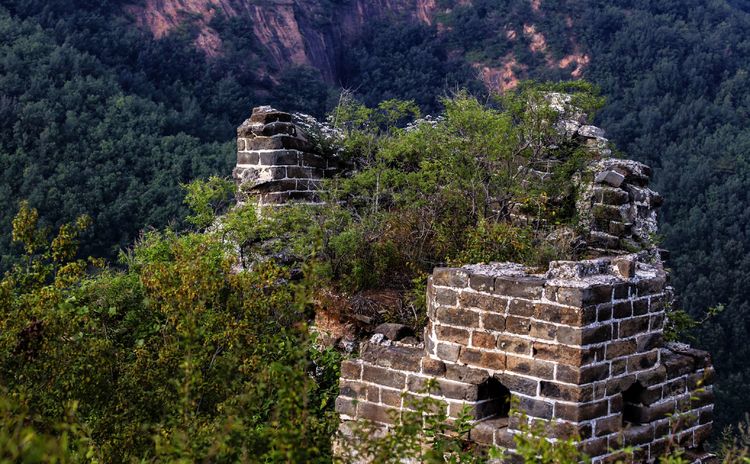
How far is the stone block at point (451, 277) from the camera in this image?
403 centimetres

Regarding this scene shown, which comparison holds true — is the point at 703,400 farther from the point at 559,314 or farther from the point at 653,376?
the point at 559,314

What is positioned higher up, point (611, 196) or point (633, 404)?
point (611, 196)

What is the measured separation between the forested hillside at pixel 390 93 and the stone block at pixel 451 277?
20.0 ft

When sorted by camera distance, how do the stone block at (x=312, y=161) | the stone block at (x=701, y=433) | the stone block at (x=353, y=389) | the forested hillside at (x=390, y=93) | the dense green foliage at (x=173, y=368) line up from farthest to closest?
the forested hillside at (x=390, y=93)
the stone block at (x=312, y=161)
the stone block at (x=701, y=433)
the stone block at (x=353, y=389)
the dense green foliage at (x=173, y=368)

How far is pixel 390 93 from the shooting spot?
103ft

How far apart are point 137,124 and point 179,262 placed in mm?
16520

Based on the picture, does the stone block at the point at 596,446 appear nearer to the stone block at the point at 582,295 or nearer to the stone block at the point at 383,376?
the stone block at the point at 582,295

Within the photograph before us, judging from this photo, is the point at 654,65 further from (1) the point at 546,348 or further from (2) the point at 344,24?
(1) the point at 546,348

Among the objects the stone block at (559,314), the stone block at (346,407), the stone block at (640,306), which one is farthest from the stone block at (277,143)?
the stone block at (640,306)

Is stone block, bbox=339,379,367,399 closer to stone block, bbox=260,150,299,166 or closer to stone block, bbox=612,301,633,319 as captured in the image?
stone block, bbox=612,301,633,319

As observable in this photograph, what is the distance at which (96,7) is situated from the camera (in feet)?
83.5

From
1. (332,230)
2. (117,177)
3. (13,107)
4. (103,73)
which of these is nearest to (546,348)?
(332,230)

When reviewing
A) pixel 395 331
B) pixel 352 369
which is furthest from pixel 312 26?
pixel 352 369

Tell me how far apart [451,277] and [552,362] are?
65cm
